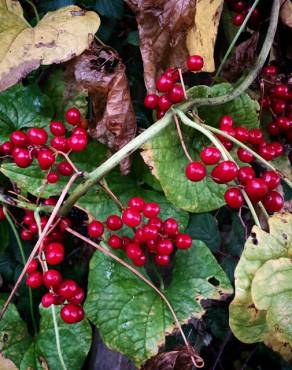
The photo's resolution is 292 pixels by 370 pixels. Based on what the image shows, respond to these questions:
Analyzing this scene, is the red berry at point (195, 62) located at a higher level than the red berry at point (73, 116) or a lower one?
higher

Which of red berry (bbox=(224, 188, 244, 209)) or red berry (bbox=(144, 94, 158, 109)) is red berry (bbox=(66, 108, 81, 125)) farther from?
red berry (bbox=(224, 188, 244, 209))

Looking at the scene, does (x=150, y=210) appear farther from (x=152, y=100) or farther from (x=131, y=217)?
(x=152, y=100)

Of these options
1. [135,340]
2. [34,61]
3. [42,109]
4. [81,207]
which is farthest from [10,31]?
[135,340]

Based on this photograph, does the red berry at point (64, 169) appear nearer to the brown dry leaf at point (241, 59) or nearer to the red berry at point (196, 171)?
the red berry at point (196, 171)

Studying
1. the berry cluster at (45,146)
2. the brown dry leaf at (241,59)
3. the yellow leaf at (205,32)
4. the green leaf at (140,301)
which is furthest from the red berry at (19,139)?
the brown dry leaf at (241,59)

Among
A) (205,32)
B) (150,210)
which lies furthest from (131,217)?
(205,32)

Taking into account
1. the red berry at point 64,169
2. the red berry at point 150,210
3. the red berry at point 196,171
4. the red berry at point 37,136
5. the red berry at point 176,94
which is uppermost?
the red berry at point 176,94

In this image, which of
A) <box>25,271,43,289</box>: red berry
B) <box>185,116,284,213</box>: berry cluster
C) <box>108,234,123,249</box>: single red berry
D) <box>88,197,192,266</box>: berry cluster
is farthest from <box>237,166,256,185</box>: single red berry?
<box>25,271,43,289</box>: red berry
